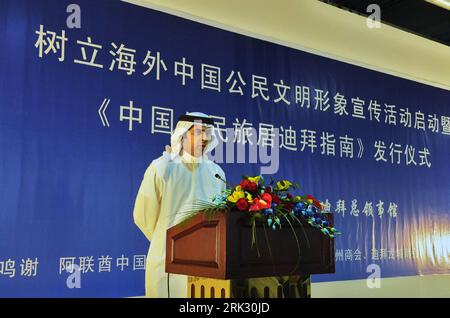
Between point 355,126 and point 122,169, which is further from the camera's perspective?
point 355,126

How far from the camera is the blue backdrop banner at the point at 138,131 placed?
10.7ft

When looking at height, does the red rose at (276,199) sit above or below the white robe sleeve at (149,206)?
below

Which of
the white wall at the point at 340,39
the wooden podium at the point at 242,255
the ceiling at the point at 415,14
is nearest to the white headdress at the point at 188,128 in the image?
the white wall at the point at 340,39

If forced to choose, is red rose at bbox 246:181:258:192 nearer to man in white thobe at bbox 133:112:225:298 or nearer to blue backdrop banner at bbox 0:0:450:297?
man in white thobe at bbox 133:112:225:298

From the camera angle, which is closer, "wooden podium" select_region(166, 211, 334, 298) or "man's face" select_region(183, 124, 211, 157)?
"wooden podium" select_region(166, 211, 334, 298)

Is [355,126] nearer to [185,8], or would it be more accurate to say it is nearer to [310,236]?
[185,8]

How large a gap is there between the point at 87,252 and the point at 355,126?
3.21 metres

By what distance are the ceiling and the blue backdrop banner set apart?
1476 mm

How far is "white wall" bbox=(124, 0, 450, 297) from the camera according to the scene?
4.26 meters

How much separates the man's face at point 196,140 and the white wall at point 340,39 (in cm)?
104

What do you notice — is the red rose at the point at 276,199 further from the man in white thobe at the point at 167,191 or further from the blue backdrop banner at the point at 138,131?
the blue backdrop banner at the point at 138,131

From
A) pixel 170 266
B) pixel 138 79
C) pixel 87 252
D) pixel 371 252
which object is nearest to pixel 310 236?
pixel 170 266

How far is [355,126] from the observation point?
5.21m

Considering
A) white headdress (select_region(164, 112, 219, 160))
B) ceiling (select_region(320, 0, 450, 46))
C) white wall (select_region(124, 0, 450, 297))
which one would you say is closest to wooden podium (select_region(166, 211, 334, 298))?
white headdress (select_region(164, 112, 219, 160))
